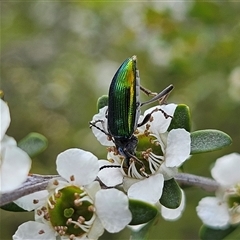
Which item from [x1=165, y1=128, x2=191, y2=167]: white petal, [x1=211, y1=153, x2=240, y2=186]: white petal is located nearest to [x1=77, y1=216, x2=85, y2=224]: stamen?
[x1=165, y1=128, x2=191, y2=167]: white petal

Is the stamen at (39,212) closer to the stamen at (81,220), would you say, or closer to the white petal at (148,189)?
the stamen at (81,220)

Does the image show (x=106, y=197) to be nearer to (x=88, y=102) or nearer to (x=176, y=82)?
(x=176, y=82)

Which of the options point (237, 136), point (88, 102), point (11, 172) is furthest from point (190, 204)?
point (11, 172)

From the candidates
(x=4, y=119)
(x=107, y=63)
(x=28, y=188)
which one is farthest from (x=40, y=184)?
(x=107, y=63)

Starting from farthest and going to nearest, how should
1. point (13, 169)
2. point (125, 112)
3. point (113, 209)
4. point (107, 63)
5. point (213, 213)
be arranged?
point (107, 63)
point (213, 213)
point (125, 112)
point (113, 209)
point (13, 169)

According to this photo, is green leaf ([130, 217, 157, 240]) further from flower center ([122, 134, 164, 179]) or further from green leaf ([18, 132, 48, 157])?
green leaf ([18, 132, 48, 157])

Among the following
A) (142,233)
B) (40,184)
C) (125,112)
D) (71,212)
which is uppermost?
(125,112)

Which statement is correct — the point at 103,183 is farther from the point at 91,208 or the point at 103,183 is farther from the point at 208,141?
the point at 208,141
